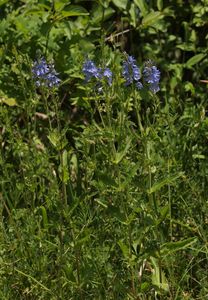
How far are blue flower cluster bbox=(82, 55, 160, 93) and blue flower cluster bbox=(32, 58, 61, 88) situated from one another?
0.12 m

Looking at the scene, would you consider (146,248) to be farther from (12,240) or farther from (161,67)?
(161,67)

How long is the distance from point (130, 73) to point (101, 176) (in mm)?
397

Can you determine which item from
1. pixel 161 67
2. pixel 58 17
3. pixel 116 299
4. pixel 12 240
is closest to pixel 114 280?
pixel 116 299

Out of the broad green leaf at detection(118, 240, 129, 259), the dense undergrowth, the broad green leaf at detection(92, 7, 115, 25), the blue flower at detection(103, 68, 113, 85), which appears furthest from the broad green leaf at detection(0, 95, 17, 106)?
the broad green leaf at detection(118, 240, 129, 259)

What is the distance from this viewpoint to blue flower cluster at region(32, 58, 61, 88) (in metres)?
3.04

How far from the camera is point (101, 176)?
9.66 ft

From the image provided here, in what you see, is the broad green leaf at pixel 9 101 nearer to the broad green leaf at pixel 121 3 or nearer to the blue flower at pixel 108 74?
the broad green leaf at pixel 121 3

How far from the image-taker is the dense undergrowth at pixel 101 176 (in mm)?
2980

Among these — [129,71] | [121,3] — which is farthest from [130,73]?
[121,3]

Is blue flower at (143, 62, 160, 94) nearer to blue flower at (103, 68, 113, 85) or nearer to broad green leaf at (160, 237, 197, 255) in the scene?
blue flower at (103, 68, 113, 85)

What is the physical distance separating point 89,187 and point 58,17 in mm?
871

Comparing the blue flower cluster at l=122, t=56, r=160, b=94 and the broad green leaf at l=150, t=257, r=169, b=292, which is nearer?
the blue flower cluster at l=122, t=56, r=160, b=94

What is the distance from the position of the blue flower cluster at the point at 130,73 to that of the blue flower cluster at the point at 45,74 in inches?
4.7

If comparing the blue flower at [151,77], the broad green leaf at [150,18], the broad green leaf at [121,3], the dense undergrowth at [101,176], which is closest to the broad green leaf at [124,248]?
the dense undergrowth at [101,176]
